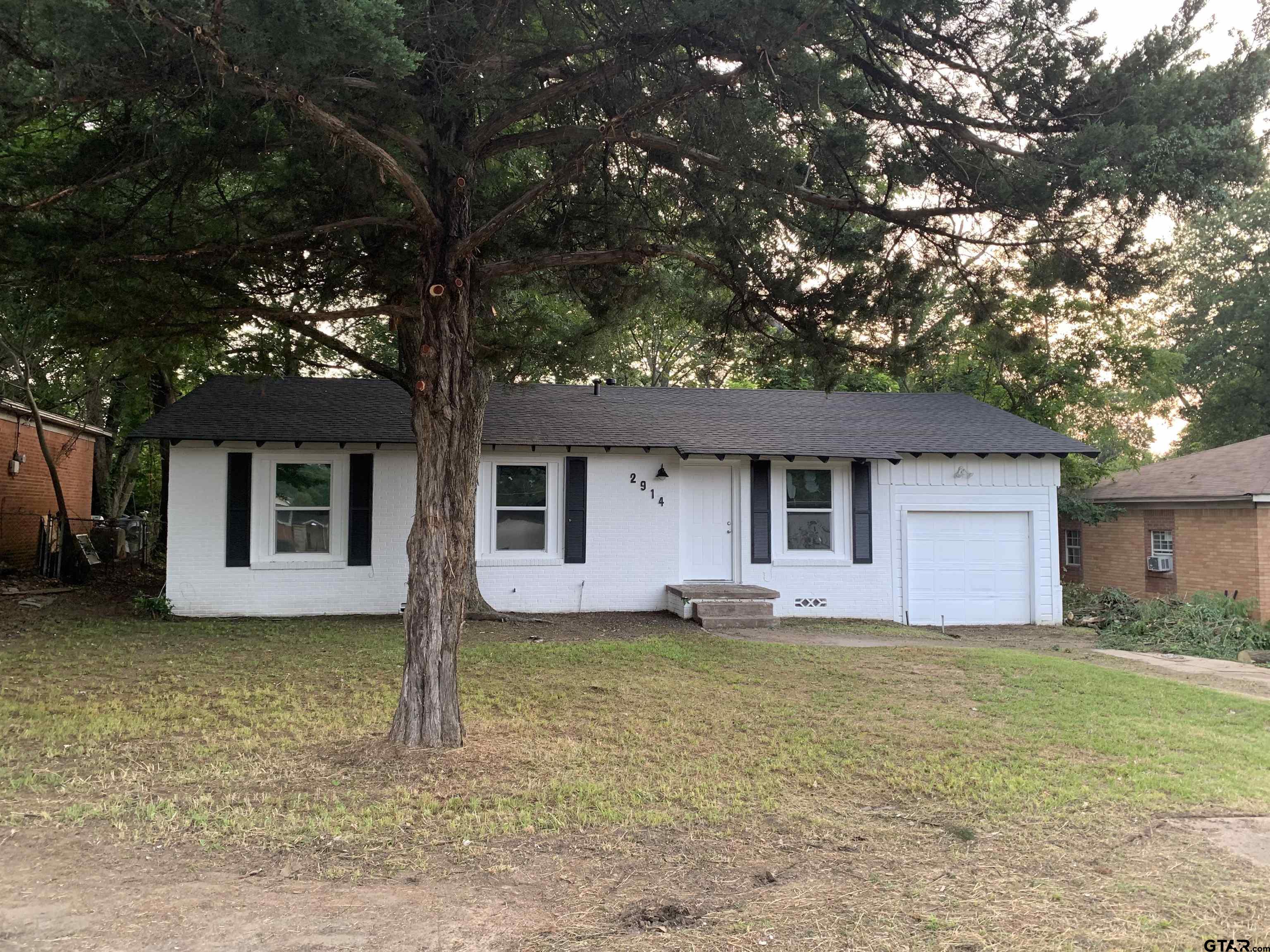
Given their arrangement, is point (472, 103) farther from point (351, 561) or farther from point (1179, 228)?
point (351, 561)

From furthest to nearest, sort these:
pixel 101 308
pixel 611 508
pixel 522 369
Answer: pixel 611 508, pixel 522 369, pixel 101 308

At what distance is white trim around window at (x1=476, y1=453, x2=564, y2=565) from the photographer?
1300 cm

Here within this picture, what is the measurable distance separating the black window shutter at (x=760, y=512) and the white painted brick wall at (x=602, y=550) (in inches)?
3.5

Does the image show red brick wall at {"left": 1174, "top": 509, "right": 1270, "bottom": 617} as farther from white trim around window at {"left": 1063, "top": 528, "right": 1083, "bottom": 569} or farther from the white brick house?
the white brick house

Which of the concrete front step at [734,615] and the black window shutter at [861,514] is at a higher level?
the black window shutter at [861,514]

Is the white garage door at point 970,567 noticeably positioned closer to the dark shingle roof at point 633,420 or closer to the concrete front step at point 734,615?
the dark shingle roof at point 633,420

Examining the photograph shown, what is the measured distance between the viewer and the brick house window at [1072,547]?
770 inches

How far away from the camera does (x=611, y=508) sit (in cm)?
1332

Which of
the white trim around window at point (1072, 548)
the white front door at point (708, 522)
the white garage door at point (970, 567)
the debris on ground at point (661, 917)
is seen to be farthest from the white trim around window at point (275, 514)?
the white trim around window at point (1072, 548)

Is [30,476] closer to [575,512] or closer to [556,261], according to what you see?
[575,512]

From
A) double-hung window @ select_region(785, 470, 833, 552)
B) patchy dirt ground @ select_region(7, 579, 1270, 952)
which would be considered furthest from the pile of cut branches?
patchy dirt ground @ select_region(7, 579, 1270, 952)

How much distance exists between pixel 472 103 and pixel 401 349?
6132mm

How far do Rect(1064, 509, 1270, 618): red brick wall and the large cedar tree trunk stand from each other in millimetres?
14351

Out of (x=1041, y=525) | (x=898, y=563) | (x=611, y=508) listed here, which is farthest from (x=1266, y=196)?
(x=611, y=508)
